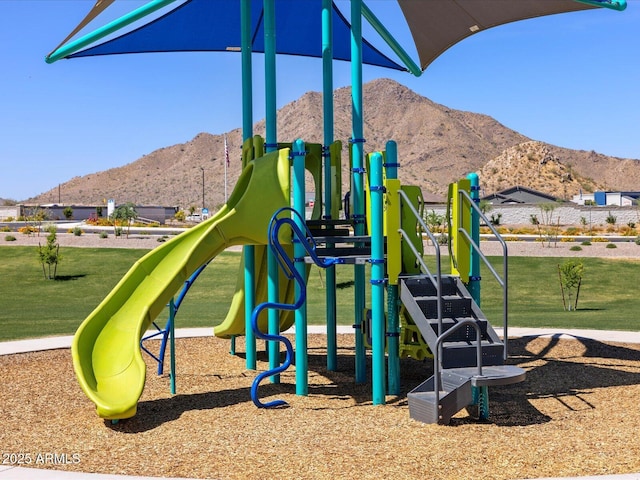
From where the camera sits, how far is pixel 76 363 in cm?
894

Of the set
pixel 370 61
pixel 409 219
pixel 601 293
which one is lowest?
pixel 601 293

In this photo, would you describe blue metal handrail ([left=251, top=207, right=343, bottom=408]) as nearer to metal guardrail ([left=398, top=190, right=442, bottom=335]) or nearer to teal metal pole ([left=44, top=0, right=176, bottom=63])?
metal guardrail ([left=398, top=190, right=442, bottom=335])

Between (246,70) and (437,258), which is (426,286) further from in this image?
(246,70)

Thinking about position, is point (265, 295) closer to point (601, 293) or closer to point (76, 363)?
point (76, 363)

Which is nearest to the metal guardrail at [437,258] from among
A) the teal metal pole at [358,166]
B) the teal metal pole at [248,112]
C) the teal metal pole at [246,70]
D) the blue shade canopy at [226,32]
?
the teal metal pole at [358,166]

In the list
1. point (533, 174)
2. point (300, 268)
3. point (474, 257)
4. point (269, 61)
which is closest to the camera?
point (300, 268)

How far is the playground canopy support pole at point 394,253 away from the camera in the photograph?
940 centimetres

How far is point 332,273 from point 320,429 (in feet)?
10.4

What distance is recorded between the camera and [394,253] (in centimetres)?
941

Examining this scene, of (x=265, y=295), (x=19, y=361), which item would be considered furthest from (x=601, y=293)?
(x=19, y=361)

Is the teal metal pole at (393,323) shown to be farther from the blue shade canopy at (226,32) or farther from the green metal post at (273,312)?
the blue shade canopy at (226,32)

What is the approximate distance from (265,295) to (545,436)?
5.73 m

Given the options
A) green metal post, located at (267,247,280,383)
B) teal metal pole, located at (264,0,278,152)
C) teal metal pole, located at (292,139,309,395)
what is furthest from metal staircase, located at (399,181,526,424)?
teal metal pole, located at (264,0,278,152)

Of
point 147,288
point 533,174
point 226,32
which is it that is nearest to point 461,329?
point 147,288
